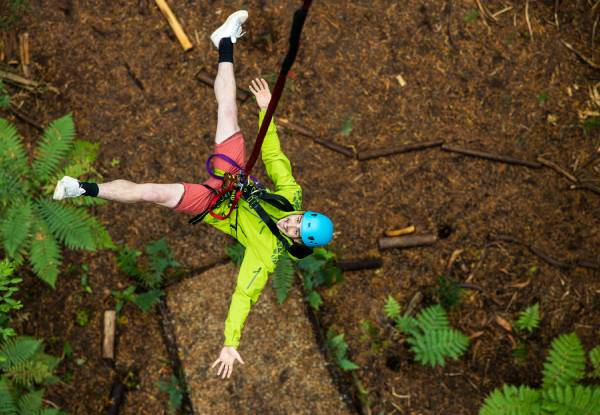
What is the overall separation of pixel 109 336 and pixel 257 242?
299cm

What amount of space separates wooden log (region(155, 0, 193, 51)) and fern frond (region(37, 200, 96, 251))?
2.81m

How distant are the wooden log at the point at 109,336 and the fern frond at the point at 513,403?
16.8 ft

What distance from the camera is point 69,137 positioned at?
21.0 ft

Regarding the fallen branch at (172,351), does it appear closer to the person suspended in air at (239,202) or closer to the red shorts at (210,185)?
the person suspended in air at (239,202)

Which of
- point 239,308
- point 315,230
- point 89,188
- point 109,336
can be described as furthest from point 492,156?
point 109,336

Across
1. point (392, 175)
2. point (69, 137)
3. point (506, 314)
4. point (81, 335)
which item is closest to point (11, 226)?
point (69, 137)

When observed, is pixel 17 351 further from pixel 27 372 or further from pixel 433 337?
pixel 433 337

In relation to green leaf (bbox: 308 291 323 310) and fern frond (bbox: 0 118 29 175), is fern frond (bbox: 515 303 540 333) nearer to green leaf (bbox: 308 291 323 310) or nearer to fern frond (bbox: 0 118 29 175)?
green leaf (bbox: 308 291 323 310)

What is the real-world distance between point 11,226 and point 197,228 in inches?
92.9

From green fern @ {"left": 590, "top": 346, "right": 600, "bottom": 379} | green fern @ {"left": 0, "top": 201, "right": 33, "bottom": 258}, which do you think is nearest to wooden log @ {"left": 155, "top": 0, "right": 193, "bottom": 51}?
green fern @ {"left": 0, "top": 201, "right": 33, "bottom": 258}

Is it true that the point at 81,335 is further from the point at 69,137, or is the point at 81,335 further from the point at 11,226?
the point at 69,137

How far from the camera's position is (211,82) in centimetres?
710

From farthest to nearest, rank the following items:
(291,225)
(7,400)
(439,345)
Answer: (439,345), (7,400), (291,225)

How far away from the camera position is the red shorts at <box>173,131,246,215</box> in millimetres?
5219
